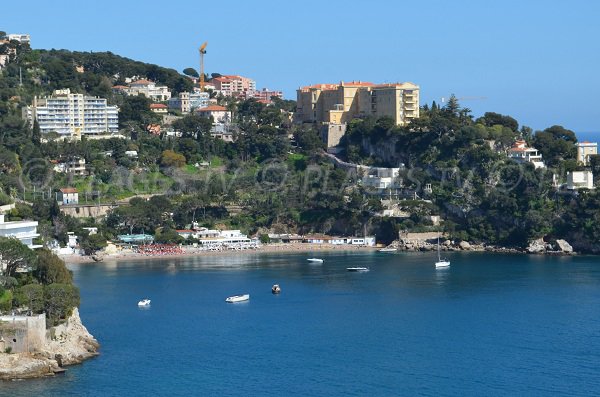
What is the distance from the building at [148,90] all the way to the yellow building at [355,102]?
1039cm

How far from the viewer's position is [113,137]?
63.8m

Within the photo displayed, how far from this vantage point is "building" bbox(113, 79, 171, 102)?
74.1m

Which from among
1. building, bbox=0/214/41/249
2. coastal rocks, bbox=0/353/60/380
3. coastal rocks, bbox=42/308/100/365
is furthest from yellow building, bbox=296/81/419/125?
coastal rocks, bbox=0/353/60/380

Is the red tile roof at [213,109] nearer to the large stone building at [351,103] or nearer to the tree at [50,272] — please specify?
the large stone building at [351,103]

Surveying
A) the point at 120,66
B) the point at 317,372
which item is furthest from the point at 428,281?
the point at 120,66

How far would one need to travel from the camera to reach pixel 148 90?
75750 millimetres

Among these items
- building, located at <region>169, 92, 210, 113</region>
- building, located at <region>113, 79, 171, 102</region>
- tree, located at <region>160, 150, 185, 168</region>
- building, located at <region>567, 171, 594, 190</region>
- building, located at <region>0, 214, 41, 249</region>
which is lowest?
building, located at <region>0, 214, 41, 249</region>

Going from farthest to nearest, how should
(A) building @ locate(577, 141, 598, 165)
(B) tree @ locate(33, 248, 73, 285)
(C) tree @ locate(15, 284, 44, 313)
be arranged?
(A) building @ locate(577, 141, 598, 165) → (B) tree @ locate(33, 248, 73, 285) → (C) tree @ locate(15, 284, 44, 313)

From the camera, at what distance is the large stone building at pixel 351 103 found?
2459 inches

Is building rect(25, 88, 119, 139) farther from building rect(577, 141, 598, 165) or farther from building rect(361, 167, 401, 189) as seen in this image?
building rect(577, 141, 598, 165)

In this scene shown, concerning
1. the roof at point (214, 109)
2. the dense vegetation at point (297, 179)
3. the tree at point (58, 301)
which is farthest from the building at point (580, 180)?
the tree at point (58, 301)

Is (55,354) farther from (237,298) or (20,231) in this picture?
(237,298)

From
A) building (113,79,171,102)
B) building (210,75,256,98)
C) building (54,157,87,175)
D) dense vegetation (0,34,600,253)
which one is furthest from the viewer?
building (210,75,256,98)

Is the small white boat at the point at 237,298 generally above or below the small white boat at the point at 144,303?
above
